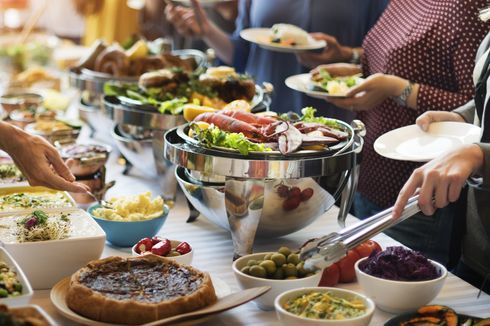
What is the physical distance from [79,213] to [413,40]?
1241mm

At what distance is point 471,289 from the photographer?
69.2 inches

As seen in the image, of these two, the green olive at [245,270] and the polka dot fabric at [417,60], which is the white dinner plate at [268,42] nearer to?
the polka dot fabric at [417,60]

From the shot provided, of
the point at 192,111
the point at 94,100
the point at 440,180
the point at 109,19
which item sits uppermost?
the point at 440,180

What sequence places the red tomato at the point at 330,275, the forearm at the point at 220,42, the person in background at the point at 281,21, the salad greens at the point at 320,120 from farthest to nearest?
1. the forearm at the point at 220,42
2. the person in background at the point at 281,21
3. the salad greens at the point at 320,120
4. the red tomato at the point at 330,275

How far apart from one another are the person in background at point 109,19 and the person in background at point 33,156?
4.30m

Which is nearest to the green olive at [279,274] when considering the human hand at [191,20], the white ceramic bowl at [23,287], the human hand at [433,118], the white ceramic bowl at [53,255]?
the white ceramic bowl at [53,255]

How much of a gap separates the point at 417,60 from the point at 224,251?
3.24 feet

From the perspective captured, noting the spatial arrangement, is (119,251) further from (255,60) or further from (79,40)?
(79,40)

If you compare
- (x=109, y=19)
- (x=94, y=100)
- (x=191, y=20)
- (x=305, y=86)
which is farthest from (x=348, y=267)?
(x=109, y=19)

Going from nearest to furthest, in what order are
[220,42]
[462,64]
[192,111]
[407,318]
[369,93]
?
[407,318] < [192,111] < [462,64] < [369,93] < [220,42]

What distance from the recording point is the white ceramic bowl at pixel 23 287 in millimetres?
1380

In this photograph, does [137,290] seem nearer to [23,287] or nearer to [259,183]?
[23,287]

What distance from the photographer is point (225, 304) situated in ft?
4.96

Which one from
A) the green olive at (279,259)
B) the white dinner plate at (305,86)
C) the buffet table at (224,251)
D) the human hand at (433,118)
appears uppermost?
the human hand at (433,118)
